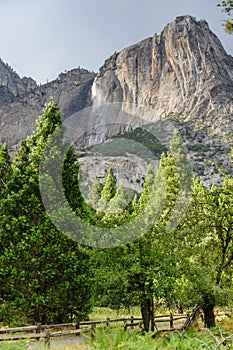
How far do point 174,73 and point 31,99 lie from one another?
51296mm

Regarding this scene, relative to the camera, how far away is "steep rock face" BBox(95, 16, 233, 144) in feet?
366

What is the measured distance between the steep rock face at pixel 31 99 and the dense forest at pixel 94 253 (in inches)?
4445

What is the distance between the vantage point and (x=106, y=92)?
453 ft

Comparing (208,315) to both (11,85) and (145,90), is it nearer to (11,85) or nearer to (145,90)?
(145,90)

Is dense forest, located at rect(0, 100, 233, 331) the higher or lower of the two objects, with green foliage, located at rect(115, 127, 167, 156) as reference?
lower

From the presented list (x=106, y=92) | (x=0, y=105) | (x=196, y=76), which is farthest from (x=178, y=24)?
(x=0, y=105)

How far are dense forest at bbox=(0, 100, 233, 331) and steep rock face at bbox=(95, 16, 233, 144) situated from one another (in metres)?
90.6

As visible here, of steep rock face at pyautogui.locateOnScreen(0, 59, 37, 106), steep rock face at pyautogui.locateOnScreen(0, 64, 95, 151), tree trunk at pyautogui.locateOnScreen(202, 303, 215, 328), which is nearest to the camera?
tree trunk at pyautogui.locateOnScreen(202, 303, 215, 328)

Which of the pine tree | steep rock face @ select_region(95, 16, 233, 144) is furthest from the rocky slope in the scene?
the pine tree

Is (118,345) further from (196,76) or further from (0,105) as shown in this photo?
(0,105)

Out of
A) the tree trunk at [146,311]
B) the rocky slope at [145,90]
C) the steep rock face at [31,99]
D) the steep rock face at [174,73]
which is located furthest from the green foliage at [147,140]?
the tree trunk at [146,311]

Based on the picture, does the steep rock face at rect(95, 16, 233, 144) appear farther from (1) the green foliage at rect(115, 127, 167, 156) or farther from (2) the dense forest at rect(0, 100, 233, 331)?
(2) the dense forest at rect(0, 100, 233, 331)

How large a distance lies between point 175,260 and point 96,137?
350 ft

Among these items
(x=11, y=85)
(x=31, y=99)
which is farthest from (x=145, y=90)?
(x=11, y=85)
